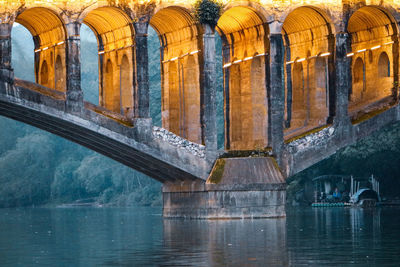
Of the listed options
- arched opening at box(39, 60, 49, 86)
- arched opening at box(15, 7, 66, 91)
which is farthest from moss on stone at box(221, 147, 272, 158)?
arched opening at box(39, 60, 49, 86)

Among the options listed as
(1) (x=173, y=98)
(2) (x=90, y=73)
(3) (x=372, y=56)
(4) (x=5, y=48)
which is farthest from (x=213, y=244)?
(2) (x=90, y=73)

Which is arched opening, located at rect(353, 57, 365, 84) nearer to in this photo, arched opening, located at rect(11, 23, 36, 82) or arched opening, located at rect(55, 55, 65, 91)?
arched opening, located at rect(55, 55, 65, 91)

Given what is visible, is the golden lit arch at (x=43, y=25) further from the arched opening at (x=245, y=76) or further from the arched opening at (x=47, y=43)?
the arched opening at (x=245, y=76)

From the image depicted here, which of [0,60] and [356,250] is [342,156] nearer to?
[0,60]

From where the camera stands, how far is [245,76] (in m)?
50.8

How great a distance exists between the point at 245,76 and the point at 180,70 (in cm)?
344

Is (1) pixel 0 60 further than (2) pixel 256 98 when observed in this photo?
No

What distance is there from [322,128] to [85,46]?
8319cm

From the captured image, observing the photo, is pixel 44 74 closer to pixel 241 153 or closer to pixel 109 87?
pixel 109 87

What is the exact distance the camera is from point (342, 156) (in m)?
69.9

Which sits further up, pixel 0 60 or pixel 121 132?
pixel 0 60

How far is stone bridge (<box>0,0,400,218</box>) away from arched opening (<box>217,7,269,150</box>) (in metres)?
0.07

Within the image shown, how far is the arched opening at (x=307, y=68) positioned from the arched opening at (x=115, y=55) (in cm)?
847

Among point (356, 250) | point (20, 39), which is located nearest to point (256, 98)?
point (356, 250)
